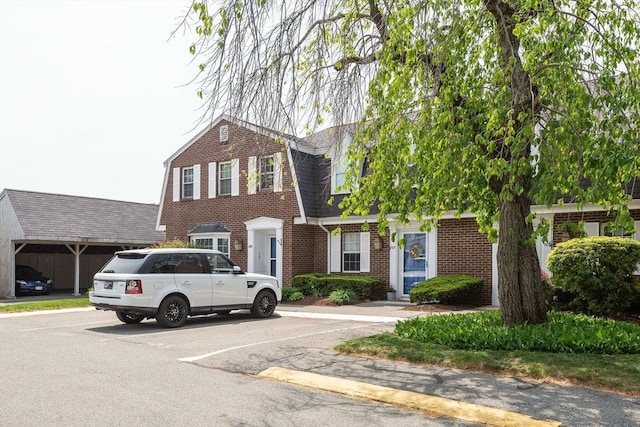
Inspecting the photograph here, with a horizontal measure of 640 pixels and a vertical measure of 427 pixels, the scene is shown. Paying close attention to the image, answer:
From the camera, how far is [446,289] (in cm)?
1608

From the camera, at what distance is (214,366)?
8711mm

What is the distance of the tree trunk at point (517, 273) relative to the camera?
10.1 meters

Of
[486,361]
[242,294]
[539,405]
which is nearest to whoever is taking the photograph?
[539,405]

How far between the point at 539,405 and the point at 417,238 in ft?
42.7

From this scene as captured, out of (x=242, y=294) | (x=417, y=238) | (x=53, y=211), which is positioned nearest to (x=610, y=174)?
(x=242, y=294)

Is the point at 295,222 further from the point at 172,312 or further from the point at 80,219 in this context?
the point at 80,219

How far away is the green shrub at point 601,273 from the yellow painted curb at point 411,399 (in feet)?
23.5

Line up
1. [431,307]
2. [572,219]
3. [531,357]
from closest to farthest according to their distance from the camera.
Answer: [531,357] < [572,219] < [431,307]

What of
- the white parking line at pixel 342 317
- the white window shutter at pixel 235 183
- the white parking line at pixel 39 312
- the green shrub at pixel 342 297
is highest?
the white window shutter at pixel 235 183

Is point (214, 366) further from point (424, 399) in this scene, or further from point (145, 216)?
point (145, 216)

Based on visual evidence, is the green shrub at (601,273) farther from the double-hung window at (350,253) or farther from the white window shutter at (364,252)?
the double-hung window at (350,253)

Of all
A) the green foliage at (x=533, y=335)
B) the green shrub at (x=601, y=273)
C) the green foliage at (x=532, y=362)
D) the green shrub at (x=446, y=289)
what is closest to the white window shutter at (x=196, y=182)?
the green shrub at (x=446, y=289)

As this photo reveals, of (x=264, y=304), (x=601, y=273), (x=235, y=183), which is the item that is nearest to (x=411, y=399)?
(x=601, y=273)

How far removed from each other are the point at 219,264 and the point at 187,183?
1147 centimetres
